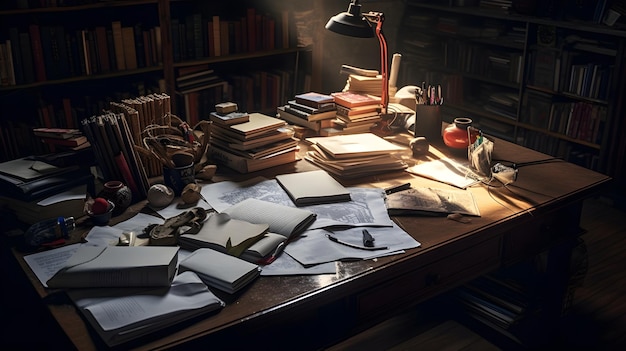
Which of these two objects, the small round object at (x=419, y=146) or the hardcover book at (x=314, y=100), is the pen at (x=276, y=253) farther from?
the hardcover book at (x=314, y=100)

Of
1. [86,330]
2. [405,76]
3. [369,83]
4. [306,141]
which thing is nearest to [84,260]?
[86,330]

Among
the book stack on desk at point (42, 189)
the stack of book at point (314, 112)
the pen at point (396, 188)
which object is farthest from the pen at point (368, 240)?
the stack of book at point (314, 112)

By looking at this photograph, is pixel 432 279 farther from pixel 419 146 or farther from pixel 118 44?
pixel 118 44

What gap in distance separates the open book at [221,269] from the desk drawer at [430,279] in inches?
12.2

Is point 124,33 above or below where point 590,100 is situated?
above

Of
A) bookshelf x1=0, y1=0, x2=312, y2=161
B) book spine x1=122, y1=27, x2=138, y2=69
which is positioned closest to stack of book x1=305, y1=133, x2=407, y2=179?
bookshelf x1=0, y1=0, x2=312, y2=161

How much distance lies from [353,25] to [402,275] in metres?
1.10

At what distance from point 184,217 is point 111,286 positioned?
36cm

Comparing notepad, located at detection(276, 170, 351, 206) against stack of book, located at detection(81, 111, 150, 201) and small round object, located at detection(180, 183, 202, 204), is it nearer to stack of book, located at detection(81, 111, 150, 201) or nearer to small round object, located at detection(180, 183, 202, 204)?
small round object, located at detection(180, 183, 202, 204)

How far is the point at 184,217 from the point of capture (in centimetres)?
185

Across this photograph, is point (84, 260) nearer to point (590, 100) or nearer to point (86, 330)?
point (86, 330)

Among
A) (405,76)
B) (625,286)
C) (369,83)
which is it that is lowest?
(625,286)

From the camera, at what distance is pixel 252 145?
232 centimetres

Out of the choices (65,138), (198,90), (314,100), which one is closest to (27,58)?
(198,90)
